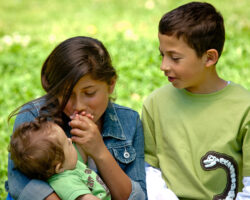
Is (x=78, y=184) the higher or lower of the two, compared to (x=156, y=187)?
higher

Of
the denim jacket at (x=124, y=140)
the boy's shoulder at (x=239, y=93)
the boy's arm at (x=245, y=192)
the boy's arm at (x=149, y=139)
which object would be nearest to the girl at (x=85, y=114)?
the denim jacket at (x=124, y=140)

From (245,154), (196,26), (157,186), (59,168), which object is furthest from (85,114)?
(245,154)

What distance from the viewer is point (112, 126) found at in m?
2.68

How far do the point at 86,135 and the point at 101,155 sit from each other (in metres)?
0.15

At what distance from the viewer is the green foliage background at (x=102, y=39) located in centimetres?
485

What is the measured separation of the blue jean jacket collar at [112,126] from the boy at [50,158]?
1.29 ft

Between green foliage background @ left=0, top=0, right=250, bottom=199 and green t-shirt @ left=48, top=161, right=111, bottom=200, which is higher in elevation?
green foliage background @ left=0, top=0, right=250, bottom=199

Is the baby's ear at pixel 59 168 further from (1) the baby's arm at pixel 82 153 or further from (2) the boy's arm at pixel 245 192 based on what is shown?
(2) the boy's arm at pixel 245 192

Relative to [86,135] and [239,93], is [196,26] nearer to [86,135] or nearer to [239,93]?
[239,93]

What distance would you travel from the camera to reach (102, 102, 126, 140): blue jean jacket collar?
8.69 ft

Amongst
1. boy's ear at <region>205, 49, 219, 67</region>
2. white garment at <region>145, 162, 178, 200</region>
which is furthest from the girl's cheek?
boy's ear at <region>205, 49, 219, 67</region>

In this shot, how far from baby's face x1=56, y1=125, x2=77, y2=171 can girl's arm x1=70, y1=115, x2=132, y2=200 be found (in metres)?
0.08

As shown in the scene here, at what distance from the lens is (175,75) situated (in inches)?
98.3

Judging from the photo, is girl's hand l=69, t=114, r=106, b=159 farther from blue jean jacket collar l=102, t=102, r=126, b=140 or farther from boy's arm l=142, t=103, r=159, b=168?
boy's arm l=142, t=103, r=159, b=168
